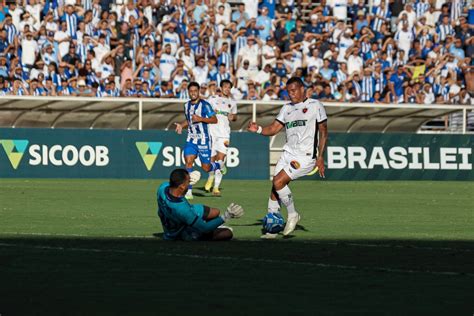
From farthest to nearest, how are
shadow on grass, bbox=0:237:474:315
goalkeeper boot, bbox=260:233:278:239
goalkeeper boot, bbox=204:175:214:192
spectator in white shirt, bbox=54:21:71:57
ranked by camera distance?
1. spectator in white shirt, bbox=54:21:71:57
2. goalkeeper boot, bbox=204:175:214:192
3. goalkeeper boot, bbox=260:233:278:239
4. shadow on grass, bbox=0:237:474:315

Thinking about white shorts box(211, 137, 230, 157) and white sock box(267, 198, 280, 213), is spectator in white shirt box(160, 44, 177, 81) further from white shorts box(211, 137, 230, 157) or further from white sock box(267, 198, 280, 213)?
white sock box(267, 198, 280, 213)

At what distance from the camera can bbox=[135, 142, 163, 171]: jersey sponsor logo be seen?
31.3m

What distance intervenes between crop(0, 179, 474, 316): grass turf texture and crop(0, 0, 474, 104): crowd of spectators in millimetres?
10324

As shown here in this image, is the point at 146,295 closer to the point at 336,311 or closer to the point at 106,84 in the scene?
the point at 336,311

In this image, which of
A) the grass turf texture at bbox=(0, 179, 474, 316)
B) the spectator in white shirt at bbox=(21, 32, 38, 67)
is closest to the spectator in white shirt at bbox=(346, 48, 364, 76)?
the spectator in white shirt at bbox=(21, 32, 38, 67)

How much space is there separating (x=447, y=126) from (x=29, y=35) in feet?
41.9

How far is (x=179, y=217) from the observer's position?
13891 millimetres

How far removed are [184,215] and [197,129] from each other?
32.2 ft

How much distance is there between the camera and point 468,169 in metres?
33.3

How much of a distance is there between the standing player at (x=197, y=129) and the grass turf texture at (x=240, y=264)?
2.16 m

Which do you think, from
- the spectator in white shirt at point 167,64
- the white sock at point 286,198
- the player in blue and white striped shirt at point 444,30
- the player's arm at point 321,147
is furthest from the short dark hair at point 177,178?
the player in blue and white striped shirt at point 444,30

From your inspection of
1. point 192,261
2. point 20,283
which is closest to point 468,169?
point 192,261

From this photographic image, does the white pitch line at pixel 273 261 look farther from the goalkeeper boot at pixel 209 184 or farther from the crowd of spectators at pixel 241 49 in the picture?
the crowd of spectators at pixel 241 49

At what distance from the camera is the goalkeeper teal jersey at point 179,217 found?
1370 cm
